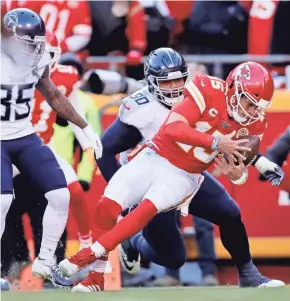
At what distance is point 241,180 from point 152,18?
248cm

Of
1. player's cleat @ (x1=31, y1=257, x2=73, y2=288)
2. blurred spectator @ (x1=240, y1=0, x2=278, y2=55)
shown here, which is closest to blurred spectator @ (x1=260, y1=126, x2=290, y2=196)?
blurred spectator @ (x1=240, y1=0, x2=278, y2=55)

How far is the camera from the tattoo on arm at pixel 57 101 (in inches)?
327

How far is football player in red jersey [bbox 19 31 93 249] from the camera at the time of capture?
874 cm

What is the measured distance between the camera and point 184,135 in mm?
7660

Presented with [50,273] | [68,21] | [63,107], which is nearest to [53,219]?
[50,273]

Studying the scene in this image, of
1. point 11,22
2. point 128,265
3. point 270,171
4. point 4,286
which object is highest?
point 11,22

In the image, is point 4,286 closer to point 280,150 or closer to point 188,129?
point 188,129

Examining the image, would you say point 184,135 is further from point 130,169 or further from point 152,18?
point 152,18

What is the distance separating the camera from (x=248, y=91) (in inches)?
305

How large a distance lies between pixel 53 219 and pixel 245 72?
140 cm

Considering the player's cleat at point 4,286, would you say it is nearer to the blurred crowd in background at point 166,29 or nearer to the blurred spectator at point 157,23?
the blurred crowd in background at point 166,29

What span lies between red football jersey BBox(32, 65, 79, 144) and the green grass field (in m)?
1.76

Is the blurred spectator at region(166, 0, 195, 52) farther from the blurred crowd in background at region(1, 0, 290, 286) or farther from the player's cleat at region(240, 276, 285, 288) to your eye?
the player's cleat at region(240, 276, 285, 288)

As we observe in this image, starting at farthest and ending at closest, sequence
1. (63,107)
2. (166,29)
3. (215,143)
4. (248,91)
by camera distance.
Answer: (166,29), (63,107), (248,91), (215,143)
